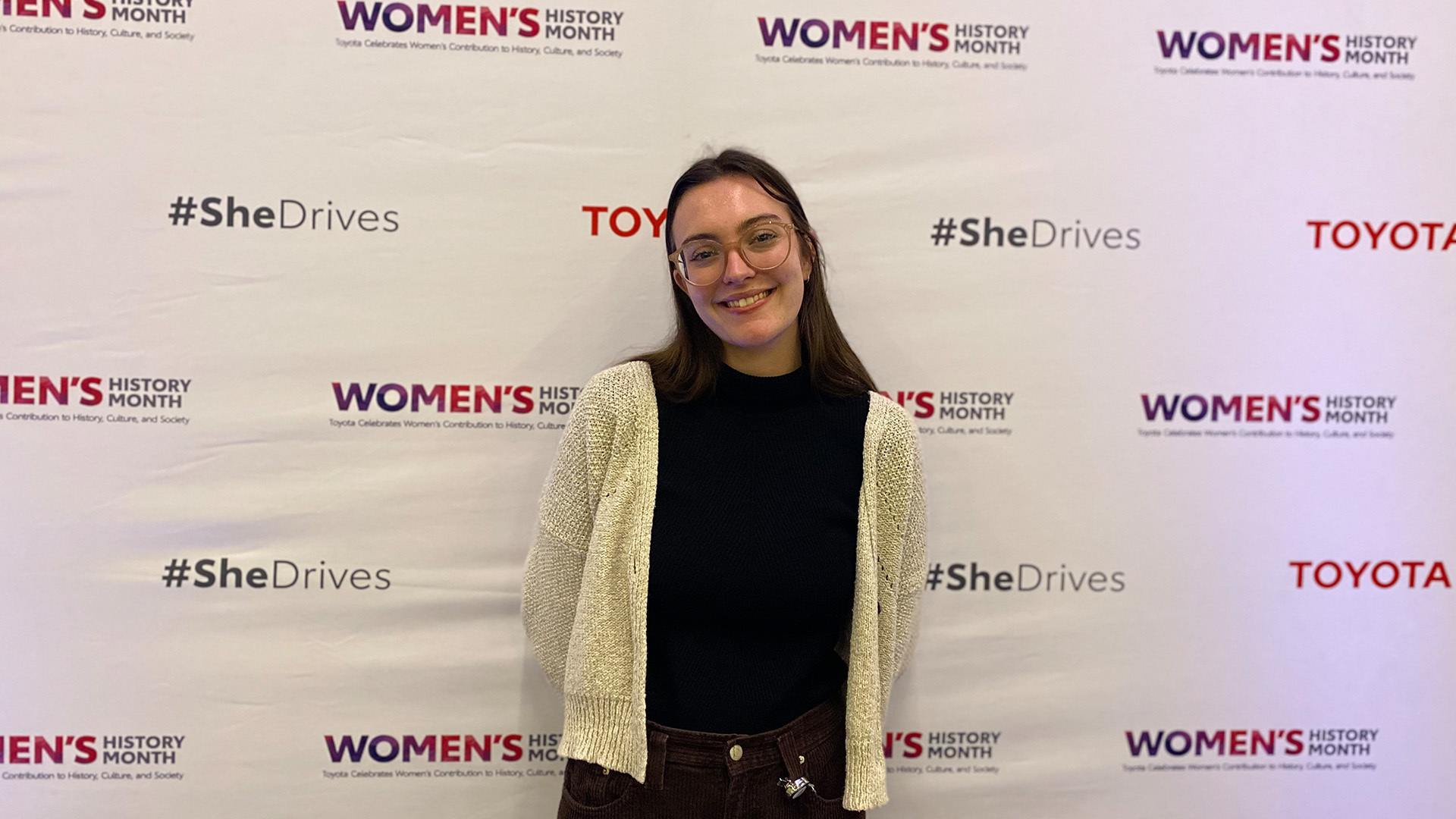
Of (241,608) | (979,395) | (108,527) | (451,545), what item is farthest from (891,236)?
(108,527)

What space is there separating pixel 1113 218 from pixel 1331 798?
4.30 feet

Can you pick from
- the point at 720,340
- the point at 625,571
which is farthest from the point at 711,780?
the point at 720,340

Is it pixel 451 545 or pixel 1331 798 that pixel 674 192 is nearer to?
pixel 451 545

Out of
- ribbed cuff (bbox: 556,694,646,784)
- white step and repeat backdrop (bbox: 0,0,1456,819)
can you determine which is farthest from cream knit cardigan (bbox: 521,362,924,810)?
white step and repeat backdrop (bbox: 0,0,1456,819)

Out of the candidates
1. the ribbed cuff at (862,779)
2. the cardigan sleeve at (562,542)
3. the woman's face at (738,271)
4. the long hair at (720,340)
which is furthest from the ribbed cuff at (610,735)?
the woman's face at (738,271)

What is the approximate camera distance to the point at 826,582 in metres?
1.45

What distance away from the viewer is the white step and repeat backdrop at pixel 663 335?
183cm

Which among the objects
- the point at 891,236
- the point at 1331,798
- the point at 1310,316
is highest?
the point at 891,236

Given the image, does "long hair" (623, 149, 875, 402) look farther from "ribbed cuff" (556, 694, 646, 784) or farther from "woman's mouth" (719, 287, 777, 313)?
"ribbed cuff" (556, 694, 646, 784)

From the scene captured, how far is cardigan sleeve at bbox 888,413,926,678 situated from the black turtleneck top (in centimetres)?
10

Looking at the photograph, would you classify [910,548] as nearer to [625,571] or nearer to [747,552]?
[747,552]

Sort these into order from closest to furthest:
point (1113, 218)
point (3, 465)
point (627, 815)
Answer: point (627, 815), point (3, 465), point (1113, 218)

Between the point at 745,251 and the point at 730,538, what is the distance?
42 cm

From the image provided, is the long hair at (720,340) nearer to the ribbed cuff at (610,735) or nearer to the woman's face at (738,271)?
the woman's face at (738,271)
